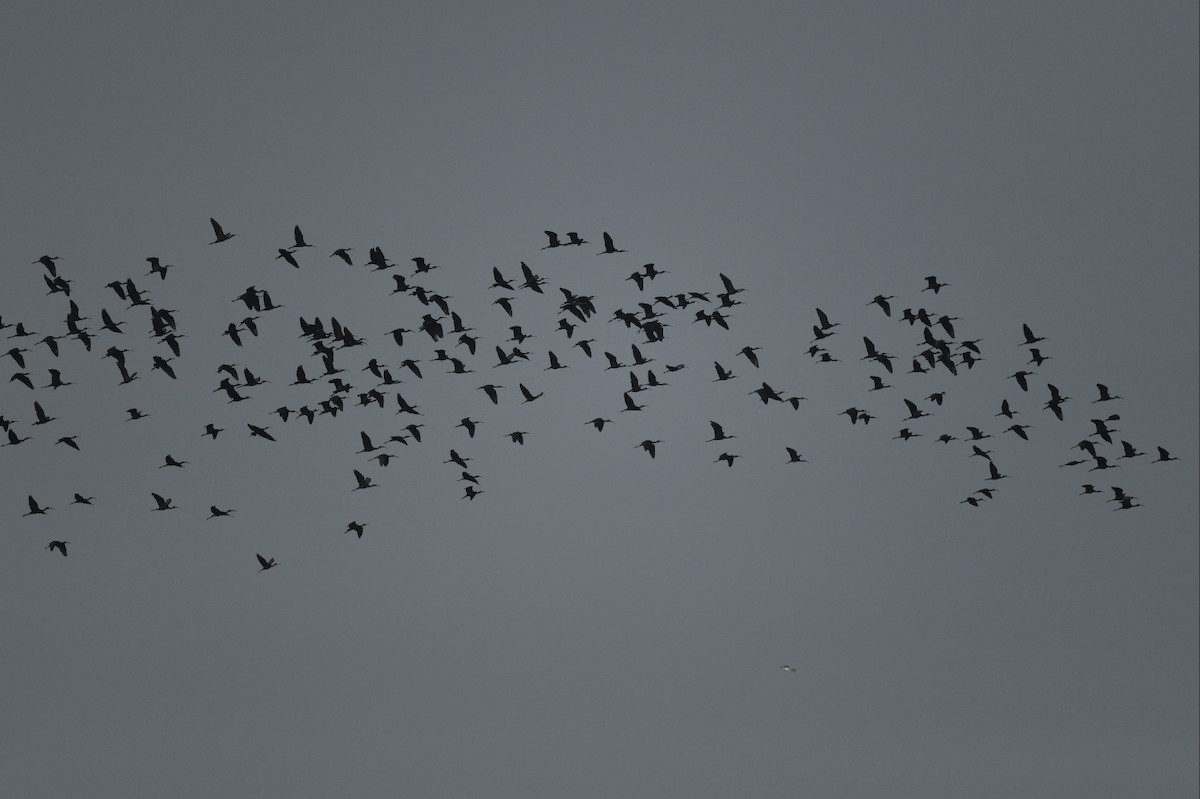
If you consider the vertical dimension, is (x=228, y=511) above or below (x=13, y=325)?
below

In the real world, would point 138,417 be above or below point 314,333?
below

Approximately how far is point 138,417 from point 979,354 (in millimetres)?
49512

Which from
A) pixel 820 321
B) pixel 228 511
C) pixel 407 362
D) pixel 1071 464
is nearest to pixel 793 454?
pixel 820 321

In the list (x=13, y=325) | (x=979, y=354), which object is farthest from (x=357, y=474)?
(x=979, y=354)

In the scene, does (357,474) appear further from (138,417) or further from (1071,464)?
(1071,464)

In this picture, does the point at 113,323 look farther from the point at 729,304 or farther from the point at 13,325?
the point at 729,304

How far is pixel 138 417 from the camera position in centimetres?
10506

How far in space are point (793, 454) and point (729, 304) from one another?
1136 cm

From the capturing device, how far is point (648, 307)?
363ft

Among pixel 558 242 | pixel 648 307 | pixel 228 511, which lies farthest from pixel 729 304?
pixel 228 511

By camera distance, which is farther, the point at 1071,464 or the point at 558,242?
the point at 1071,464

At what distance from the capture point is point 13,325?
347 feet

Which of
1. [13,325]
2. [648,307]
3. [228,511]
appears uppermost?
[648,307]

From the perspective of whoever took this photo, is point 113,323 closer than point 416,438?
Yes
